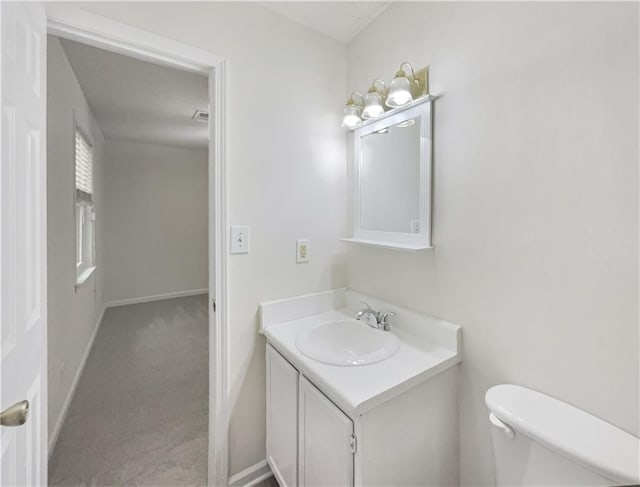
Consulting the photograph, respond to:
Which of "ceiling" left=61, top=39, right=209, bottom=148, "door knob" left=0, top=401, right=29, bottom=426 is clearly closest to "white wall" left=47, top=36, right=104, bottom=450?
"ceiling" left=61, top=39, right=209, bottom=148

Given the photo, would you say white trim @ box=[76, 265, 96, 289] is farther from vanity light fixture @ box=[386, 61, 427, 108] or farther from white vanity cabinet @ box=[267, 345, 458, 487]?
vanity light fixture @ box=[386, 61, 427, 108]

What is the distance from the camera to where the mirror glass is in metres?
1.36

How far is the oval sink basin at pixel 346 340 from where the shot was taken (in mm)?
1295

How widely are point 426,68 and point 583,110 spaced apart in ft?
2.12

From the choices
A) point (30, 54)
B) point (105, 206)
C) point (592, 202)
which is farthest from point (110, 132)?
point (592, 202)

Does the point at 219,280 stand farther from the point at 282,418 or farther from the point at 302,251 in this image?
the point at 282,418

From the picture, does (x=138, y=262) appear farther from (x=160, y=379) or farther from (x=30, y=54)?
(x=30, y=54)

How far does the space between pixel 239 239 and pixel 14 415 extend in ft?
2.92

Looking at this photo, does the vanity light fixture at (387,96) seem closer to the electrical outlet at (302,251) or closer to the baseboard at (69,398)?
the electrical outlet at (302,251)

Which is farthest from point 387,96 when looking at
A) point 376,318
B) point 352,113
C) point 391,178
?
point 376,318

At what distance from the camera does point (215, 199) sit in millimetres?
1356

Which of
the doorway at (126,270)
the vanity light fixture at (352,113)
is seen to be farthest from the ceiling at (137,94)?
the vanity light fixture at (352,113)

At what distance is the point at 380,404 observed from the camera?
0.96 m

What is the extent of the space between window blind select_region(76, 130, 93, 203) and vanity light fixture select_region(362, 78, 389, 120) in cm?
239
